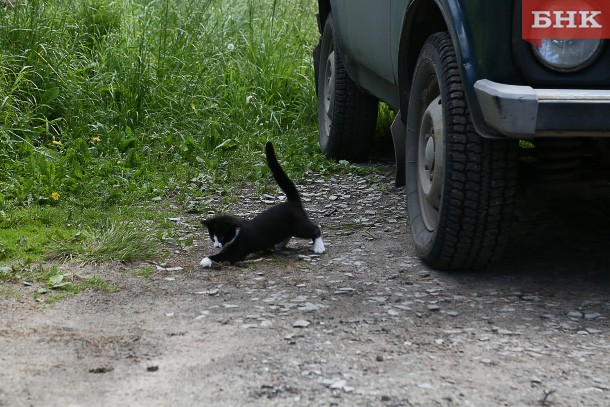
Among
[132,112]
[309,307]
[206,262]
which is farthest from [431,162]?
[132,112]

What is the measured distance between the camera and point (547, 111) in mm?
3826

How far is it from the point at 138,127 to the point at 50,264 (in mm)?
2512

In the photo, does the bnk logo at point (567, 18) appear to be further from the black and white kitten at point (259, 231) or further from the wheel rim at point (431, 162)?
the black and white kitten at point (259, 231)

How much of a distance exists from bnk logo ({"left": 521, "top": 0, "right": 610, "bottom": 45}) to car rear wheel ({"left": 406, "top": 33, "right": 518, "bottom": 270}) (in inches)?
19.9

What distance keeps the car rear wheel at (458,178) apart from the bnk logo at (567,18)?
507 millimetres

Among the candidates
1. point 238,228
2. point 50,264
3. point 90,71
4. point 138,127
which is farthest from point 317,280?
point 90,71

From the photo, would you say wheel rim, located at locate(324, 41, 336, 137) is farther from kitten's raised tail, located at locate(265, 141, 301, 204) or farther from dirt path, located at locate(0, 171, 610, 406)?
dirt path, located at locate(0, 171, 610, 406)

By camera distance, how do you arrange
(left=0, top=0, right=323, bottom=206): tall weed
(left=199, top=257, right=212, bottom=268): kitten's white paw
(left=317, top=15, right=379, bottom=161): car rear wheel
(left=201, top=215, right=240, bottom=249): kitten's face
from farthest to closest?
1. (left=317, top=15, right=379, bottom=161): car rear wheel
2. (left=0, top=0, right=323, bottom=206): tall weed
3. (left=201, top=215, right=240, bottom=249): kitten's face
4. (left=199, top=257, right=212, bottom=268): kitten's white paw

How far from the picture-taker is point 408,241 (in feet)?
17.3

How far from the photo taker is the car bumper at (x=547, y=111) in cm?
382

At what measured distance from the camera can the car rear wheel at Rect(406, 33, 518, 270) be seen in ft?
14.0

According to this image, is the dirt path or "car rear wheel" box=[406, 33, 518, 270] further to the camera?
"car rear wheel" box=[406, 33, 518, 270]

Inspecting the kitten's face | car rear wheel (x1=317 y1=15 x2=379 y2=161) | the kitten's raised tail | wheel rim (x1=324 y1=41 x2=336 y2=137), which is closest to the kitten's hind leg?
the kitten's raised tail

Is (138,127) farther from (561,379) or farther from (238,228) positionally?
(561,379)
